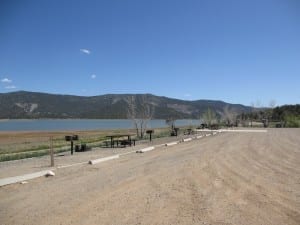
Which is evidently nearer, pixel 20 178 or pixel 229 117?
pixel 20 178

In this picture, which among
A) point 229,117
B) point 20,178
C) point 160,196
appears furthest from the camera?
point 229,117

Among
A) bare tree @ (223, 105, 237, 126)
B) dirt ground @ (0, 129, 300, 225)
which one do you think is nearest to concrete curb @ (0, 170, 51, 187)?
dirt ground @ (0, 129, 300, 225)

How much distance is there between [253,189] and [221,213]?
2128mm

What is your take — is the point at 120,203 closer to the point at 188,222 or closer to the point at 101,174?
the point at 188,222

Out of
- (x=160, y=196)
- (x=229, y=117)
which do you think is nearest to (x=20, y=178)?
(x=160, y=196)

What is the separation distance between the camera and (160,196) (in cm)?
741

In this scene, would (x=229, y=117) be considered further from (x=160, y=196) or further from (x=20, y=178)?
(x=160, y=196)

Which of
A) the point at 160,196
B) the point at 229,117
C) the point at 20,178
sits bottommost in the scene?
the point at 160,196

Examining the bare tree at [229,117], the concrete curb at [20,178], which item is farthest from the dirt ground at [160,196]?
the bare tree at [229,117]

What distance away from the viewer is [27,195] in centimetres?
764

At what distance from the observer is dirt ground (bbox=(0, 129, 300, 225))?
592 cm

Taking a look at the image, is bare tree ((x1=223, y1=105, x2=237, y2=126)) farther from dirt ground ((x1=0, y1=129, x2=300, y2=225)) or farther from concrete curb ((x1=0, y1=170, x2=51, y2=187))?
concrete curb ((x1=0, y1=170, x2=51, y2=187))

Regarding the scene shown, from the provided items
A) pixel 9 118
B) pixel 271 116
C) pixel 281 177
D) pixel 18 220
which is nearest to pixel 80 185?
pixel 18 220

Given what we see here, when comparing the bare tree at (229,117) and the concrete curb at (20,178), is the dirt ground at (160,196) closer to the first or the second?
the concrete curb at (20,178)
